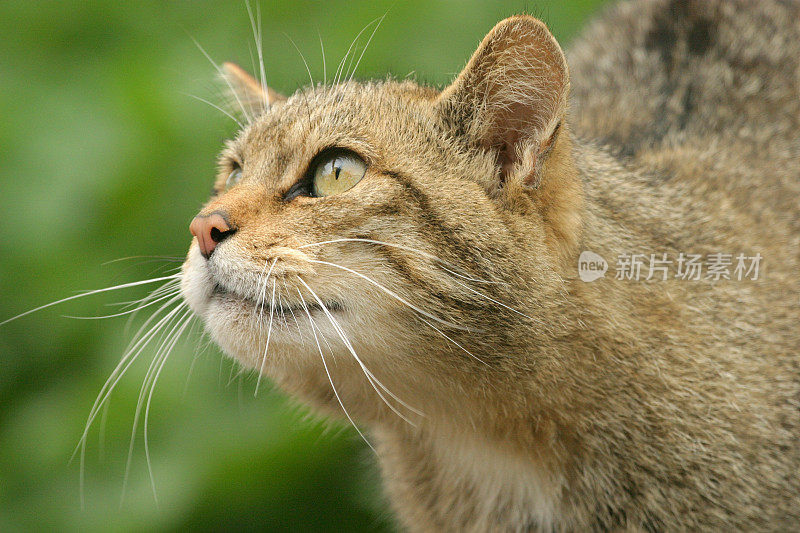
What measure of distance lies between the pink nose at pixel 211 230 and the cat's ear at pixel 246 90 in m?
0.84

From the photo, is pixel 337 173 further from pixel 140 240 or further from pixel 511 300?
pixel 140 240

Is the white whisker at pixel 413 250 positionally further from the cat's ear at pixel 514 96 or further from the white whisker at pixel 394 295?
the cat's ear at pixel 514 96

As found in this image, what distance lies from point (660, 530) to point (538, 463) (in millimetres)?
368

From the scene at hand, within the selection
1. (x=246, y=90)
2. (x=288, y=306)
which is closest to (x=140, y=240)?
(x=246, y=90)

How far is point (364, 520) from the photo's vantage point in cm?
375

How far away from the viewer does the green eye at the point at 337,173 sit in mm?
2160

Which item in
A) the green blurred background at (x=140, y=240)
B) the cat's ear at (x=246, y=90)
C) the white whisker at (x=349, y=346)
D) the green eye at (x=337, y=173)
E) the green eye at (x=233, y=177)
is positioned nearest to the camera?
the white whisker at (x=349, y=346)

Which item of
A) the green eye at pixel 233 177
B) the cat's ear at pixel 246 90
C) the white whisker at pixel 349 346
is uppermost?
the cat's ear at pixel 246 90

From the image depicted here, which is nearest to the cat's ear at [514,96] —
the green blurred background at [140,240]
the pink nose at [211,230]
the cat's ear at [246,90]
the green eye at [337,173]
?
the green eye at [337,173]

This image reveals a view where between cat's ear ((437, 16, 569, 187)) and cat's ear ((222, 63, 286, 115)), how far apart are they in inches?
32.8

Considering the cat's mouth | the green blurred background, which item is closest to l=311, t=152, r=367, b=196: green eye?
the cat's mouth

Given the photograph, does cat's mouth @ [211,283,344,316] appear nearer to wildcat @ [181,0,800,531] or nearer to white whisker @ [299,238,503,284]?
wildcat @ [181,0,800,531]

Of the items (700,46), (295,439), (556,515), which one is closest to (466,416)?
(556,515)

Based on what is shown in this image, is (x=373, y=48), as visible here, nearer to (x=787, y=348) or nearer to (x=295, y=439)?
(x=295, y=439)
